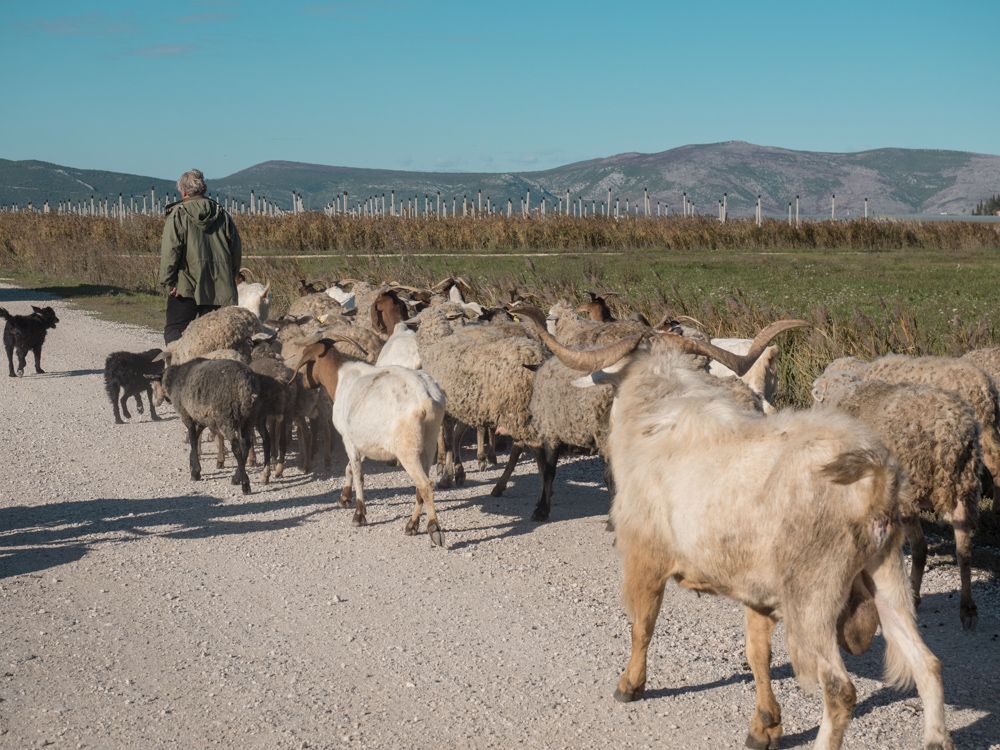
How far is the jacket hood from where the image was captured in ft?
35.1

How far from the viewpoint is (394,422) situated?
730 centimetres

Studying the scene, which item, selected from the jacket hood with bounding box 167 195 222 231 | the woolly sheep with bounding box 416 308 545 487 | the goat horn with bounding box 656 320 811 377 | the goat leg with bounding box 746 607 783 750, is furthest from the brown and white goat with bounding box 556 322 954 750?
the jacket hood with bounding box 167 195 222 231

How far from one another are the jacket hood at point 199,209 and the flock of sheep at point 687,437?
1078 millimetres

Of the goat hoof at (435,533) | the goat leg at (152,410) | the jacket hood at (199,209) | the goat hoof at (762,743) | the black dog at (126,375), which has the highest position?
the jacket hood at (199,209)

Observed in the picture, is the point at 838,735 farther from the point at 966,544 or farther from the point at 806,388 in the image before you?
the point at 806,388

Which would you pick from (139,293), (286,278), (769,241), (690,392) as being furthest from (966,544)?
(769,241)

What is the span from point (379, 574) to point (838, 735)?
3453mm

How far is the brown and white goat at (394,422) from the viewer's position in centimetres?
724

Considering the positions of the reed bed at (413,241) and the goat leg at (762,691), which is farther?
the reed bed at (413,241)

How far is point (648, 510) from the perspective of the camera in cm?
438

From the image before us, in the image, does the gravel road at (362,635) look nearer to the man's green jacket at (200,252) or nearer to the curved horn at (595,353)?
the curved horn at (595,353)

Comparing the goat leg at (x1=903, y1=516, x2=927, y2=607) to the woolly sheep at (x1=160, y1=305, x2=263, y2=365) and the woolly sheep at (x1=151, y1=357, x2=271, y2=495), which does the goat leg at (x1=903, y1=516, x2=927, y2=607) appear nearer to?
the woolly sheep at (x1=151, y1=357, x2=271, y2=495)

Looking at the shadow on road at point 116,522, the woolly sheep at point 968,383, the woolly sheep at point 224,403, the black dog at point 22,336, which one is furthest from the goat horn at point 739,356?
the black dog at point 22,336

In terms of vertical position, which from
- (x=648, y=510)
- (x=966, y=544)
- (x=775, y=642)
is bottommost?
(x=775, y=642)
